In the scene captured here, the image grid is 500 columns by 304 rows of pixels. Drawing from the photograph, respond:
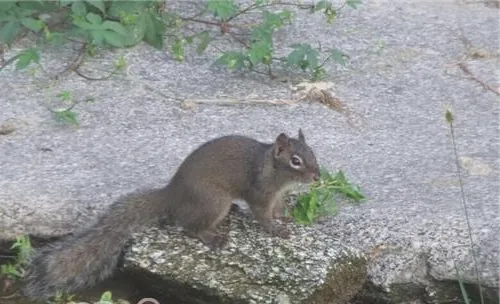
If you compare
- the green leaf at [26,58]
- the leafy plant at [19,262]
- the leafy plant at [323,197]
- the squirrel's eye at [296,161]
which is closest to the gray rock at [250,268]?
the leafy plant at [323,197]

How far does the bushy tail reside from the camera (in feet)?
12.1

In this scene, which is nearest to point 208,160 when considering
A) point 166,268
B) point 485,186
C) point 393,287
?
point 166,268

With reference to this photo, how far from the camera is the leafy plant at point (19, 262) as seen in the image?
3750 millimetres

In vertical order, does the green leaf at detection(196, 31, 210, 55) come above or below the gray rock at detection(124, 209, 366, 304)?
above

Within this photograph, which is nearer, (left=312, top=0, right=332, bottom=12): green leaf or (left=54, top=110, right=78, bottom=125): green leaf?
(left=54, top=110, right=78, bottom=125): green leaf

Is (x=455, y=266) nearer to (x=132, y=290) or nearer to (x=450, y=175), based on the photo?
(x=450, y=175)

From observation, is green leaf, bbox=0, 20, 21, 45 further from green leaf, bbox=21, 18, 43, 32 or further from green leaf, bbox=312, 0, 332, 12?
green leaf, bbox=312, 0, 332, 12

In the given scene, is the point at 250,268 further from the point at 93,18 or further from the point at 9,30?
the point at 9,30

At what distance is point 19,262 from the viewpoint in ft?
12.4

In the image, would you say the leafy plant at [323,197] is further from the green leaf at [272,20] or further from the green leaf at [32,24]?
the green leaf at [32,24]

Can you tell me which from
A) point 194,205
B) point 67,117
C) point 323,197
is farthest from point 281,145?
point 67,117

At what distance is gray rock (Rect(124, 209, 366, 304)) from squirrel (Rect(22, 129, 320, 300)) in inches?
2.3

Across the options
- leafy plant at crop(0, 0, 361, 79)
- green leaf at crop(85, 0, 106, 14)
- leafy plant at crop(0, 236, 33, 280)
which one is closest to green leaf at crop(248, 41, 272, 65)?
leafy plant at crop(0, 0, 361, 79)

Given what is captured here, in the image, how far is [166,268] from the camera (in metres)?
3.63
